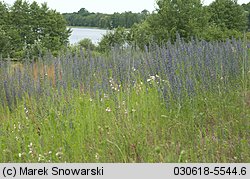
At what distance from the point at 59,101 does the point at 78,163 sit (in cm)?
119

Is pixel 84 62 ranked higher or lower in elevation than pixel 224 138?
higher

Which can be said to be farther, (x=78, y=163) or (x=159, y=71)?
(x=159, y=71)

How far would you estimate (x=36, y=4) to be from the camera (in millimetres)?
22062

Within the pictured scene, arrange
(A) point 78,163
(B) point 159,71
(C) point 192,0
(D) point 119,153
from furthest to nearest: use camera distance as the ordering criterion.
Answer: (C) point 192,0
(B) point 159,71
(D) point 119,153
(A) point 78,163

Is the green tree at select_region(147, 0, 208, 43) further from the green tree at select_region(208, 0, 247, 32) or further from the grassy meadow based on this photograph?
the grassy meadow

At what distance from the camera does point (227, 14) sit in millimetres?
19297

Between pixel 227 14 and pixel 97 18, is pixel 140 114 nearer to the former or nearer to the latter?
pixel 227 14

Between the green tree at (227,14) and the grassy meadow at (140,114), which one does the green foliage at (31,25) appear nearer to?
the green tree at (227,14)

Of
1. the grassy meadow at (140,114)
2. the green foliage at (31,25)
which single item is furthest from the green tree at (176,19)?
the green foliage at (31,25)

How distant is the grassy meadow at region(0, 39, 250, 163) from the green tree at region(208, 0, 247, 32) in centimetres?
1441

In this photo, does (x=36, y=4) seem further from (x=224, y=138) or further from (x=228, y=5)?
(x=224, y=138)

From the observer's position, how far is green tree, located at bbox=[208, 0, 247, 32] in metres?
19.0

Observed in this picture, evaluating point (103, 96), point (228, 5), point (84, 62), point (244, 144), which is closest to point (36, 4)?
point (228, 5)

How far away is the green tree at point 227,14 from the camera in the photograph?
19016 millimetres
